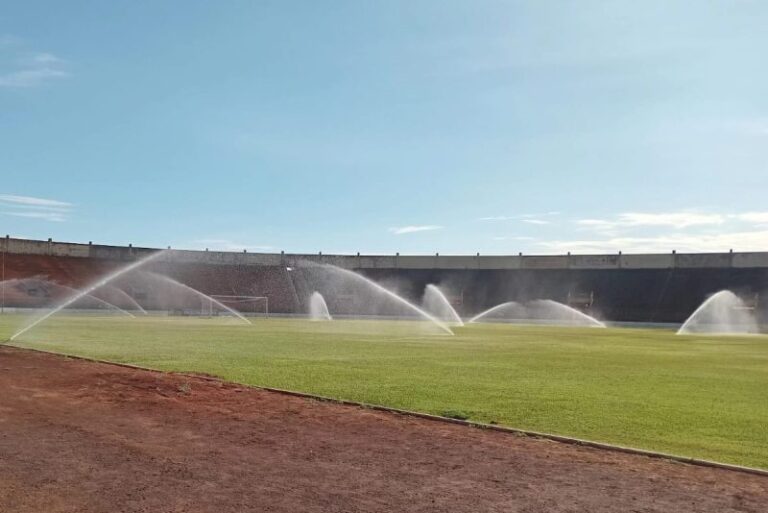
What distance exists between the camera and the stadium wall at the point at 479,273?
2908 inches

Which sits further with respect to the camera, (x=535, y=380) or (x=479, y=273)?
(x=479, y=273)

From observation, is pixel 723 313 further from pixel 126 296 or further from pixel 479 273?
pixel 126 296

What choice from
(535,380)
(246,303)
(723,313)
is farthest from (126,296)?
(535,380)

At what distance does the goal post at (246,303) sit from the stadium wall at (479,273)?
1609mm

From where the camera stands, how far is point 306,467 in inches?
296

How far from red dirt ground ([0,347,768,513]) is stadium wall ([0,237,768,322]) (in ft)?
211

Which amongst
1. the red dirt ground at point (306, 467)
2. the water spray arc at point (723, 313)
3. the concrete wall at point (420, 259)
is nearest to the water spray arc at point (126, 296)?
the concrete wall at point (420, 259)

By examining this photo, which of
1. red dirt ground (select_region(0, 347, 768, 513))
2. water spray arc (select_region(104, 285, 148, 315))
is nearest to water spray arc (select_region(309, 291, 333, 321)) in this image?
water spray arc (select_region(104, 285, 148, 315))

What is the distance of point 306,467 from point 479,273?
82.3 m

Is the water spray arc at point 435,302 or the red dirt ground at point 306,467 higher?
the water spray arc at point 435,302

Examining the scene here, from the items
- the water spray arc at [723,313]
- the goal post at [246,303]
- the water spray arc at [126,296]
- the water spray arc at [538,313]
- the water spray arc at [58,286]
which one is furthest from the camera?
the goal post at [246,303]

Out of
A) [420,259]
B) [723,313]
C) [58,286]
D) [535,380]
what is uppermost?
[420,259]

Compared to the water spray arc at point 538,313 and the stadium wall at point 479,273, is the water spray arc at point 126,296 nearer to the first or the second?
the stadium wall at point 479,273

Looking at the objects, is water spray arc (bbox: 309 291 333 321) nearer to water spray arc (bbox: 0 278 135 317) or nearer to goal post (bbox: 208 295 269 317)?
goal post (bbox: 208 295 269 317)
